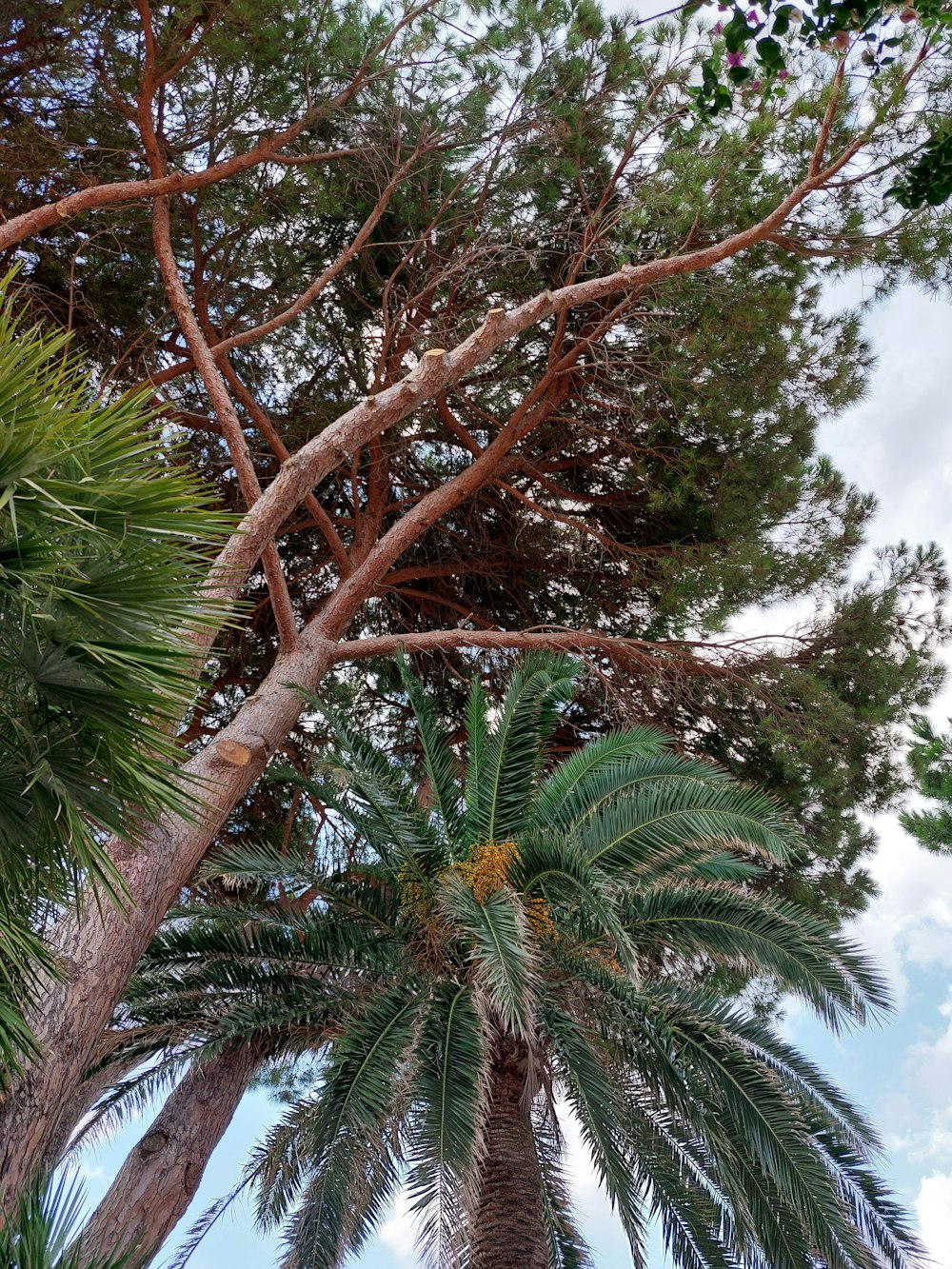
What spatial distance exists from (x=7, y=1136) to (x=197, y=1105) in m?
3.31

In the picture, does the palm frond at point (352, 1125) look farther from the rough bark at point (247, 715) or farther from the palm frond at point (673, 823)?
the palm frond at point (673, 823)

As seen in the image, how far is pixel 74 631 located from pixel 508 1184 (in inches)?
161

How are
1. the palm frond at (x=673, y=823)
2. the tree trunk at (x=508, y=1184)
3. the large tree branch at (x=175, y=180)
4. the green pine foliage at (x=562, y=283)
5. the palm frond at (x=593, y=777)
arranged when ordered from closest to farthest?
1. the tree trunk at (x=508, y=1184)
2. the palm frond at (x=673, y=823)
3. the large tree branch at (x=175, y=180)
4. the palm frond at (x=593, y=777)
5. the green pine foliage at (x=562, y=283)

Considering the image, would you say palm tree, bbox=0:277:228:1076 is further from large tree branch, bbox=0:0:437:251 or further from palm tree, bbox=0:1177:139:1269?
large tree branch, bbox=0:0:437:251

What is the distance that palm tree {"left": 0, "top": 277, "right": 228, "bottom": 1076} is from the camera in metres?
3.67

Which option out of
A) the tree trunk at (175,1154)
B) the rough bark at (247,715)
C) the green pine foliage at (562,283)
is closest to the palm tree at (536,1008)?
the rough bark at (247,715)

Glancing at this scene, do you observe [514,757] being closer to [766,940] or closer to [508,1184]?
[766,940]

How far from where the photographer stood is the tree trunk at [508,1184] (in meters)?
5.83

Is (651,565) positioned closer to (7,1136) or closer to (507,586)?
(507,586)

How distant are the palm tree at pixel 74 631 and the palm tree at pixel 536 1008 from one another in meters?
2.22

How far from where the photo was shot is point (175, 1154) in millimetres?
7895

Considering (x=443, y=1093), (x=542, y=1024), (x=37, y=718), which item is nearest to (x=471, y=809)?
(x=542, y=1024)

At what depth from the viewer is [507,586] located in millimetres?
10703

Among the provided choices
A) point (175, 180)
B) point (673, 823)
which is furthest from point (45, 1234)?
point (175, 180)
